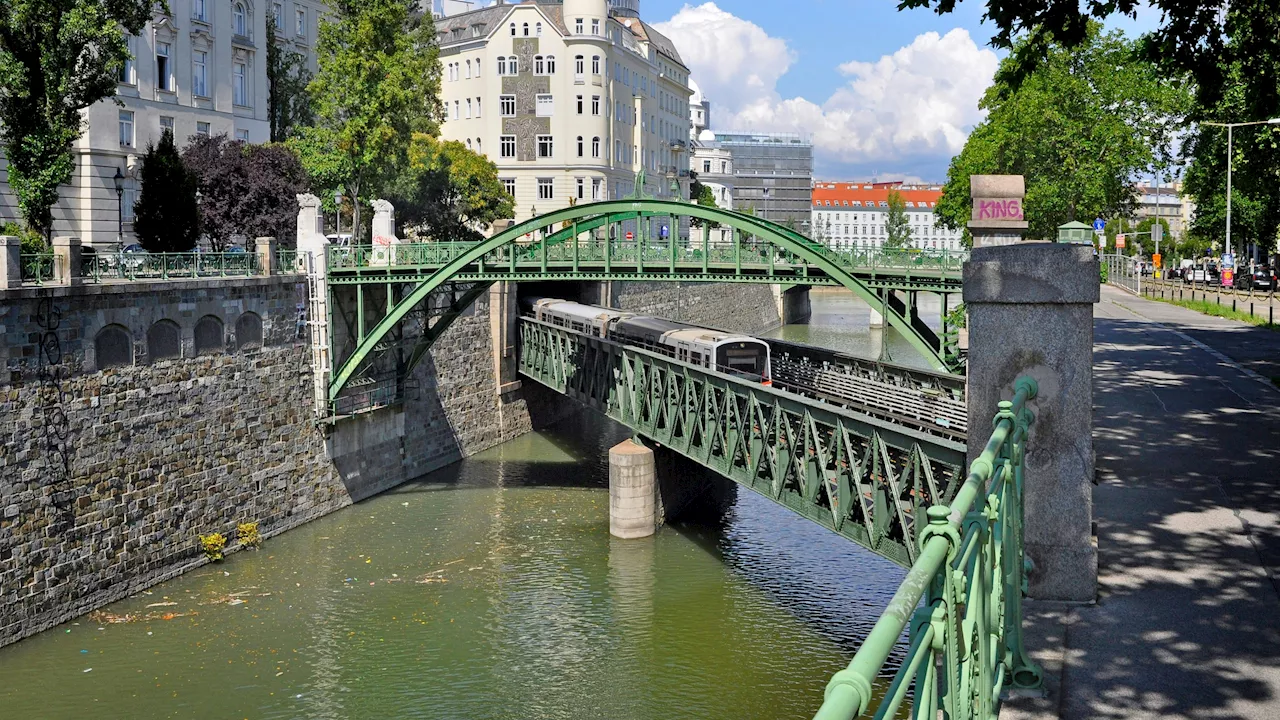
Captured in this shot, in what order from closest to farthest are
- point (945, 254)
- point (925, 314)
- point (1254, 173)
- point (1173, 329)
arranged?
point (945, 254), point (1173, 329), point (1254, 173), point (925, 314)

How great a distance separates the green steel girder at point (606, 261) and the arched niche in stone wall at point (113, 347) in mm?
8420

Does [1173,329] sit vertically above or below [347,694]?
above

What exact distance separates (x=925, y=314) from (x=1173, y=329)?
64.4 metres

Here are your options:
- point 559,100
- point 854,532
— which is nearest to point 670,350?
point 854,532

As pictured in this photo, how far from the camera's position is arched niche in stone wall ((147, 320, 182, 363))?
28719 mm

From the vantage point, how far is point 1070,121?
63156 mm

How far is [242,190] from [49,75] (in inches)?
593

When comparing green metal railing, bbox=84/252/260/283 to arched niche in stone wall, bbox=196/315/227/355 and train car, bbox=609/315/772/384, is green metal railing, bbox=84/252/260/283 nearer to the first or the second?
arched niche in stone wall, bbox=196/315/227/355

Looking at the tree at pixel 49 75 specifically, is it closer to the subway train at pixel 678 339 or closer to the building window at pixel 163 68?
the subway train at pixel 678 339

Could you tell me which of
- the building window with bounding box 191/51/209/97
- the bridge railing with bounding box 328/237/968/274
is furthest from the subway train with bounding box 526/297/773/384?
the building window with bounding box 191/51/209/97

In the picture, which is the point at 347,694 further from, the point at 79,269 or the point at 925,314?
the point at 925,314

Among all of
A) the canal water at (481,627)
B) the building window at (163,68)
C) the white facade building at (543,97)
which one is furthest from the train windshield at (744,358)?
the white facade building at (543,97)

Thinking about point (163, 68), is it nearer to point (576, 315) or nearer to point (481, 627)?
point (576, 315)

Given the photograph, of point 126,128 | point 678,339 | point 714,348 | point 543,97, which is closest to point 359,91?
point 126,128
